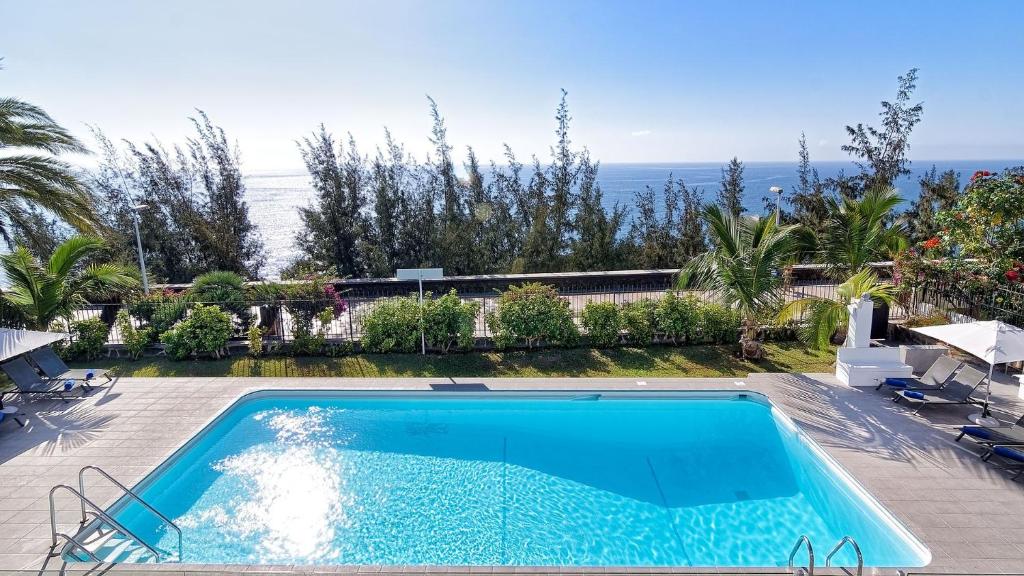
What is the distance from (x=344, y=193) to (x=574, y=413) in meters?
13.2

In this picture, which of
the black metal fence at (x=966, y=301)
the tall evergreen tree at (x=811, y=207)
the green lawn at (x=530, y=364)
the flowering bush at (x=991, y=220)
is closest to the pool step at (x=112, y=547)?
the green lawn at (x=530, y=364)

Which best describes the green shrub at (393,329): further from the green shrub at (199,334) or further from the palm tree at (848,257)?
the palm tree at (848,257)

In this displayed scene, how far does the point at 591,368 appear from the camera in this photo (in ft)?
32.8

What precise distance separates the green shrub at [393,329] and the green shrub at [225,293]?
2723mm

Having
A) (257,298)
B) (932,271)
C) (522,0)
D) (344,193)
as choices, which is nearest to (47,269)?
(257,298)

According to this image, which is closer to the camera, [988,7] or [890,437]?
[890,437]

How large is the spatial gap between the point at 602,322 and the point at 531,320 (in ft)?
4.74

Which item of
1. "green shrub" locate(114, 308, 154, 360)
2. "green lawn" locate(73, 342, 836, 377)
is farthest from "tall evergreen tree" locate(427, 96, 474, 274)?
"green shrub" locate(114, 308, 154, 360)

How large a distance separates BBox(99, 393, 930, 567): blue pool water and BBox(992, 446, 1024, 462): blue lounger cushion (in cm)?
177

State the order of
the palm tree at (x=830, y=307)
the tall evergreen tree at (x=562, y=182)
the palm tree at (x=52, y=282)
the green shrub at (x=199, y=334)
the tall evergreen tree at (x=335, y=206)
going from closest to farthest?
the palm tree at (x=830, y=307) < the palm tree at (x=52, y=282) < the green shrub at (x=199, y=334) < the tall evergreen tree at (x=335, y=206) < the tall evergreen tree at (x=562, y=182)

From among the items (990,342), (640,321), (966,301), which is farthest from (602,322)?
(966,301)

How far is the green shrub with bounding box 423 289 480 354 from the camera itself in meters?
10.6

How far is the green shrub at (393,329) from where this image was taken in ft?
35.1

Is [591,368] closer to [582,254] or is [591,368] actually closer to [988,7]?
[582,254]
